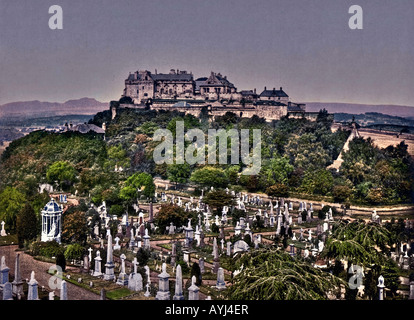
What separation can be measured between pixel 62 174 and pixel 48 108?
323 centimetres

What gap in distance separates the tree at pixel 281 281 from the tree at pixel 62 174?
15736mm

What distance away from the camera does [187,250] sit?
20.2 meters

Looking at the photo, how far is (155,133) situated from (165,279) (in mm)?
20539

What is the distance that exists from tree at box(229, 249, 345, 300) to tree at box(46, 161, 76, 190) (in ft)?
51.6

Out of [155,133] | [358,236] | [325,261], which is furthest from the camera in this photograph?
[155,133]

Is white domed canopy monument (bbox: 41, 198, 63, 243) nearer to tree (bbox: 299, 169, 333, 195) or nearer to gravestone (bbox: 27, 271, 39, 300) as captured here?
gravestone (bbox: 27, 271, 39, 300)

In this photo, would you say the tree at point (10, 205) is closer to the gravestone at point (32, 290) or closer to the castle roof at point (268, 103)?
the gravestone at point (32, 290)

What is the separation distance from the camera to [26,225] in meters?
21.2

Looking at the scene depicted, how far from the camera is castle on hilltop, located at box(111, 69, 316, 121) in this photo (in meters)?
38.9

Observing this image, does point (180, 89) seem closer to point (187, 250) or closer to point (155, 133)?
point (155, 133)

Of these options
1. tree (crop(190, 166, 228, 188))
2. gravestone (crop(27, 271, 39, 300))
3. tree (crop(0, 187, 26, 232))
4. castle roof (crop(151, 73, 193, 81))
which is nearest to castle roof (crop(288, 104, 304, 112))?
castle roof (crop(151, 73, 193, 81))

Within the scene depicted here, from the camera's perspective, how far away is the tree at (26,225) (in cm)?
2117

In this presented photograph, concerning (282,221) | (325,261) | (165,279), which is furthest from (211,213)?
(165,279)

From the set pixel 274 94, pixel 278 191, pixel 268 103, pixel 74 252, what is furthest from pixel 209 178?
pixel 268 103
